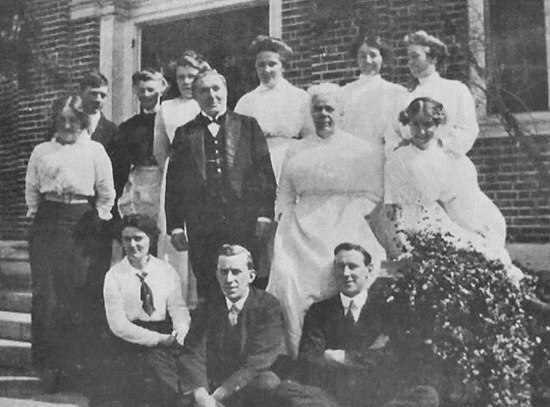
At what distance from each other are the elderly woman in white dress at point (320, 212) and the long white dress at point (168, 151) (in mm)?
501

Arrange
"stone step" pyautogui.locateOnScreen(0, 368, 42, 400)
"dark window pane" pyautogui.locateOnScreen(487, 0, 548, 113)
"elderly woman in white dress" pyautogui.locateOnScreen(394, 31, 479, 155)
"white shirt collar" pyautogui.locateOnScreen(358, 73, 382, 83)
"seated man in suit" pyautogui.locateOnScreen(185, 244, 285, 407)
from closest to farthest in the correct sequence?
"dark window pane" pyautogui.locateOnScreen(487, 0, 548, 113) < "elderly woman in white dress" pyautogui.locateOnScreen(394, 31, 479, 155) < "seated man in suit" pyautogui.locateOnScreen(185, 244, 285, 407) < "white shirt collar" pyautogui.locateOnScreen(358, 73, 382, 83) < "stone step" pyautogui.locateOnScreen(0, 368, 42, 400)

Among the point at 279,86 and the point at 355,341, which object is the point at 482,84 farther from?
the point at 355,341

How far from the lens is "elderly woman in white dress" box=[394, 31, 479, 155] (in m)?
2.87

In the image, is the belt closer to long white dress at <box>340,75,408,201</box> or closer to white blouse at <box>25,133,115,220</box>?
white blouse at <box>25,133,115,220</box>

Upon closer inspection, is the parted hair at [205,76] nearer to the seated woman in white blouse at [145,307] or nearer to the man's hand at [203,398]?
the seated woman in white blouse at [145,307]

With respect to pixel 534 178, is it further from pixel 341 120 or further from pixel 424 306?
pixel 341 120

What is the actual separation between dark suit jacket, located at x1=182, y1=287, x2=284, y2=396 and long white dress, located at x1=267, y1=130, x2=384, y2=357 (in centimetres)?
7

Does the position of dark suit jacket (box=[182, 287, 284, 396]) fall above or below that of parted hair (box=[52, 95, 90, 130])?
below

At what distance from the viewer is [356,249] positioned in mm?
2928

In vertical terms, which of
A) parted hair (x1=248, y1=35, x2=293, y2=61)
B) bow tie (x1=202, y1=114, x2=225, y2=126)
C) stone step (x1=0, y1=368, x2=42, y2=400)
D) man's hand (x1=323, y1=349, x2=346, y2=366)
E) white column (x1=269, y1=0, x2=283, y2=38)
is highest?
white column (x1=269, y1=0, x2=283, y2=38)

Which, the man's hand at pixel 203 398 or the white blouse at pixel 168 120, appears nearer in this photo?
the man's hand at pixel 203 398

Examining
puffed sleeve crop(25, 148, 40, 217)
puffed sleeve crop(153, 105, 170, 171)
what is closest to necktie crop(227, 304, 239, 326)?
puffed sleeve crop(153, 105, 170, 171)

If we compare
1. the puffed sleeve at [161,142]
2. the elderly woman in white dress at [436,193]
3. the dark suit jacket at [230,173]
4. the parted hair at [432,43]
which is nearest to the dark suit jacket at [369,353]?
the elderly woman in white dress at [436,193]

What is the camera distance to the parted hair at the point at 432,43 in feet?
9.62
